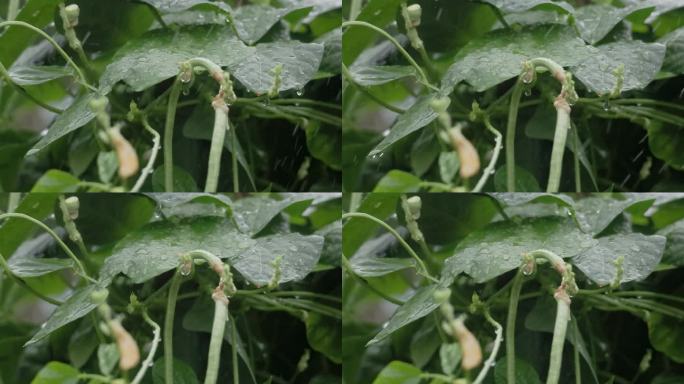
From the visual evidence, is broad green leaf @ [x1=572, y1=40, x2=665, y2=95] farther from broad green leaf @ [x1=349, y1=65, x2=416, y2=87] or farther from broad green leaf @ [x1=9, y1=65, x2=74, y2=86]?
broad green leaf @ [x1=9, y1=65, x2=74, y2=86]

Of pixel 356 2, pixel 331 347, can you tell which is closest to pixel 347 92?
pixel 356 2

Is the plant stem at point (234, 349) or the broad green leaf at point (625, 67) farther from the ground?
the broad green leaf at point (625, 67)

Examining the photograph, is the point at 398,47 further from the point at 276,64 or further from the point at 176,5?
the point at 176,5

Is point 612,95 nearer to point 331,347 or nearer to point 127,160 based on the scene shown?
point 331,347

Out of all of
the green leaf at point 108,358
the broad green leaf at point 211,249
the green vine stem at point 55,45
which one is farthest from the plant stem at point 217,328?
the green vine stem at point 55,45

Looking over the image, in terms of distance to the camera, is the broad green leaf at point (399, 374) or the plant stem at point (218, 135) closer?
the plant stem at point (218, 135)

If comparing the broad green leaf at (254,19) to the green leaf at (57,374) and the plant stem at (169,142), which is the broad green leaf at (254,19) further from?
the green leaf at (57,374)
